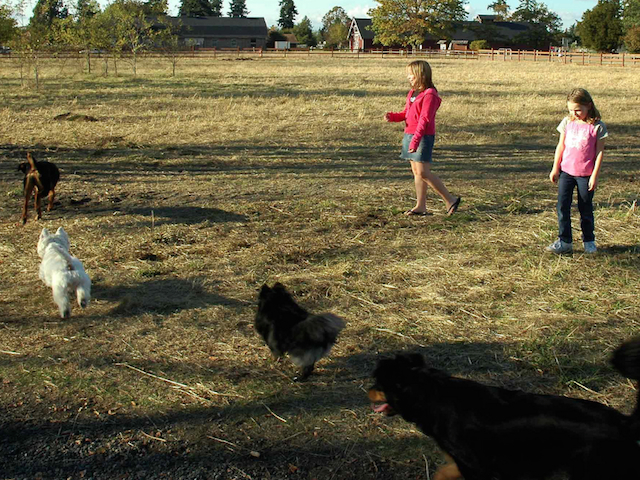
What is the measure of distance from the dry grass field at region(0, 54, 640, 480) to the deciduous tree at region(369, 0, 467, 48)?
2879 inches

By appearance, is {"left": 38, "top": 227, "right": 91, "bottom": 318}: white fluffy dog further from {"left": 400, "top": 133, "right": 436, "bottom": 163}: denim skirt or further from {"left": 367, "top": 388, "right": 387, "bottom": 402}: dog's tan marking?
{"left": 400, "top": 133, "right": 436, "bottom": 163}: denim skirt

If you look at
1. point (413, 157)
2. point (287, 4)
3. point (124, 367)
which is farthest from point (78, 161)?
point (287, 4)

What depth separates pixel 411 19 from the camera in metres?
81.2

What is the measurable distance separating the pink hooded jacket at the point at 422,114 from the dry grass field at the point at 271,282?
1.01m

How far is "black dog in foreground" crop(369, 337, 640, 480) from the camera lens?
8.27 feet

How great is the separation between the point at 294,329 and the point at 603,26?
8018cm

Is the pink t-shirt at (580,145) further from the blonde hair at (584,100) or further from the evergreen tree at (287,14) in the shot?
the evergreen tree at (287,14)

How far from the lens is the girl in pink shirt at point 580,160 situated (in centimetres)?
564

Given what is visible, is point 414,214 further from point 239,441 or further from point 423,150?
point 239,441

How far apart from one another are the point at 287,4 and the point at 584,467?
135m

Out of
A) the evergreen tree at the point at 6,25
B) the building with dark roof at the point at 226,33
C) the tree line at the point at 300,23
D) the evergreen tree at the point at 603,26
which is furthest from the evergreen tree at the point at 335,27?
the evergreen tree at the point at 6,25

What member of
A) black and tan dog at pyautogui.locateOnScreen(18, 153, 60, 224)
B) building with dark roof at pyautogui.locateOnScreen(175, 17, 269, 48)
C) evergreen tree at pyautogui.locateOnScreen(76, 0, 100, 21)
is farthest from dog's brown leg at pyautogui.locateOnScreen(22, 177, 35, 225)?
building with dark roof at pyautogui.locateOnScreen(175, 17, 269, 48)

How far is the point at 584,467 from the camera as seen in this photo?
2.52 m

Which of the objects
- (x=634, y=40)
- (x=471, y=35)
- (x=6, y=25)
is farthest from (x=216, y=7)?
(x=6, y=25)
